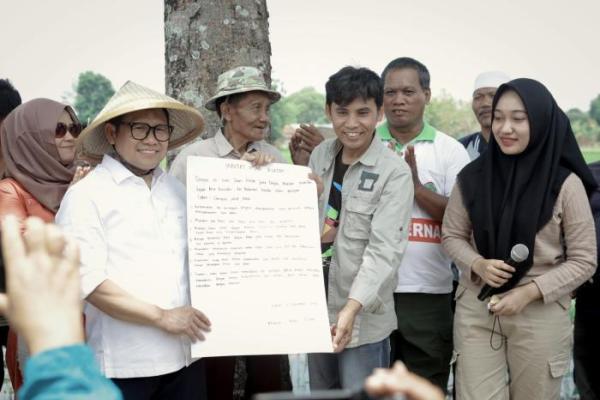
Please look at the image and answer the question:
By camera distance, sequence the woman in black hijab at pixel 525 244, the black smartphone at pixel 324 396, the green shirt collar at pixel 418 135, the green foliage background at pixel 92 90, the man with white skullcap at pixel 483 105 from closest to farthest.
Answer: the black smartphone at pixel 324 396 → the woman in black hijab at pixel 525 244 → the green shirt collar at pixel 418 135 → the man with white skullcap at pixel 483 105 → the green foliage background at pixel 92 90

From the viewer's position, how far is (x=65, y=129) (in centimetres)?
348

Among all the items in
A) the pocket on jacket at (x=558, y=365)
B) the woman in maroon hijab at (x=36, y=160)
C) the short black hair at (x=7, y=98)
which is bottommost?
the pocket on jacket at (x=558, y=365)

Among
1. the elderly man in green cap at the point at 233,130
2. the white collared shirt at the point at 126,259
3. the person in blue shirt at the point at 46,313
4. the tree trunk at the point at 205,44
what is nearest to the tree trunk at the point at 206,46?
the tree trunk at the point at 205,44

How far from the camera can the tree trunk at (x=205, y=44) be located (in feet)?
13.9

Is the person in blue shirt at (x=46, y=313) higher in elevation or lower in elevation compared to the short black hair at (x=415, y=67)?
lower

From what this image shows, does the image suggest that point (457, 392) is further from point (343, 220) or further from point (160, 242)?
point (160, 242)

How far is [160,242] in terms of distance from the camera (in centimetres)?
281

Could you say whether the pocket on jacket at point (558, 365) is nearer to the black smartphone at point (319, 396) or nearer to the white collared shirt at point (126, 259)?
the white collared shirt at point (126, 259)

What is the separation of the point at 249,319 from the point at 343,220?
758mm

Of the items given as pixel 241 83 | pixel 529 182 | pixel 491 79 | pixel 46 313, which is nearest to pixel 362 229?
pixel 529 182

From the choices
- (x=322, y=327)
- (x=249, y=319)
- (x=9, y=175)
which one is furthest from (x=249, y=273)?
(x=9, y=175)

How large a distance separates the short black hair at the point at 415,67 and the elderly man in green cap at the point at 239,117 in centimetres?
102

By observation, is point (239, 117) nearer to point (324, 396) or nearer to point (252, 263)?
point (252, 263)

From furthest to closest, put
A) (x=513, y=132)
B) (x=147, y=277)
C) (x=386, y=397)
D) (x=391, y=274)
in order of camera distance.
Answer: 1. (x=513, y=132)
2. (x=391, y=274)
3. (x=147, y=277)
4. (x=386, y=397)
